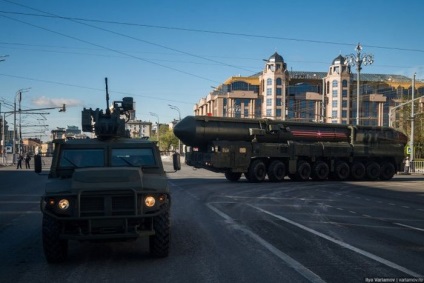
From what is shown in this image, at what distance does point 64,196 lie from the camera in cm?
714

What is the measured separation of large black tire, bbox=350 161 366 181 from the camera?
33.1m

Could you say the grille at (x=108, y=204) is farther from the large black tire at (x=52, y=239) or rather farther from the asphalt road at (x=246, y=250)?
the asphalt road at (x=246, y=250)

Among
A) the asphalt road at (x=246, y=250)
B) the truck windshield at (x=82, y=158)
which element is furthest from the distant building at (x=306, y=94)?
the truck windshield at (x=82, y=158)

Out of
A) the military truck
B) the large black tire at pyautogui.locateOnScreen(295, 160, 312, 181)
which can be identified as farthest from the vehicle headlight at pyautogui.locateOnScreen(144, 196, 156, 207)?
the large black tire at pyautogui.locateOnScreen(295, 160, 312, 181)

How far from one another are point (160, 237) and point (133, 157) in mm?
1914

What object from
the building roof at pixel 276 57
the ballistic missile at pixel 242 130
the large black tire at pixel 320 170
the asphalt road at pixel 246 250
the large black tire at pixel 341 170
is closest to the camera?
the asphalt road at pixel 246 250

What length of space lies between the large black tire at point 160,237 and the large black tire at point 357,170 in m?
27.5

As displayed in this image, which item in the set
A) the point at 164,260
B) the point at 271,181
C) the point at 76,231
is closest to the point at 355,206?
the point at 164,260

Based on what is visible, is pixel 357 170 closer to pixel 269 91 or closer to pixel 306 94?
pixel 269 91

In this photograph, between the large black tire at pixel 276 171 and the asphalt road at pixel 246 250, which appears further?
the large black tire at pixel 276 171

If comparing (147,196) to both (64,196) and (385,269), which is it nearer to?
(64,196)

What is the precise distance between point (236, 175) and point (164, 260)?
22594 millimetres

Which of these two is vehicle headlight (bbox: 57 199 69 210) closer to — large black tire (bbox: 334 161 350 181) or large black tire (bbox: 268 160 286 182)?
large black tire (bbox: 268 160 286 182)

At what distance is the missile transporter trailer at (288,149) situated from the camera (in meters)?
27.8
